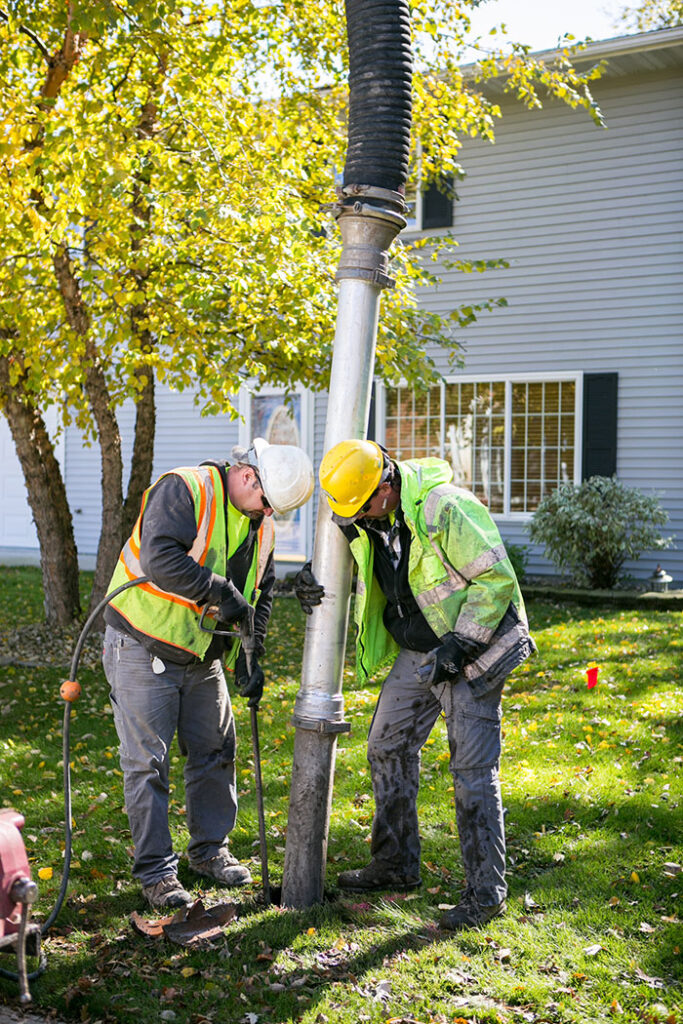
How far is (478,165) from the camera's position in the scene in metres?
13.4

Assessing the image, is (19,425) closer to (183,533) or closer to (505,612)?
(183,533)

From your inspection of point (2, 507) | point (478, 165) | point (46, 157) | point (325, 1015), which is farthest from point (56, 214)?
point (2, 507)

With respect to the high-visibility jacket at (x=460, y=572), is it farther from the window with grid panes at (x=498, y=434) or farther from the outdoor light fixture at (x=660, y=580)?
the window with grid panes at (x=498, y=434)

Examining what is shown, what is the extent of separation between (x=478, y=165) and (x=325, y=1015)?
12144 mm

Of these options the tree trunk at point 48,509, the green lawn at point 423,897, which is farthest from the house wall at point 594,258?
the tree trunk at point 48,509

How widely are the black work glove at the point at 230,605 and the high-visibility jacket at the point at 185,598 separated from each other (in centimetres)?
9

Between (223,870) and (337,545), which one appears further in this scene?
(223,870)

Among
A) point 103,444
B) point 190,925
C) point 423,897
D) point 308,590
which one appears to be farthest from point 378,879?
point 103,444

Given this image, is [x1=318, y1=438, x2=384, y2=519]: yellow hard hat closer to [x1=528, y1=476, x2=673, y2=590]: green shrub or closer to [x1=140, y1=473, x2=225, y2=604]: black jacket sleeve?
[x1=140, y1=473, x2=225, y2=604]: black jacket sleeve

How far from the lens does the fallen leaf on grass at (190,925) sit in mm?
3762

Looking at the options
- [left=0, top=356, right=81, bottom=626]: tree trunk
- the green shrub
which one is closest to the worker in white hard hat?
[left=0, top=356, right=81, bottom=626]: tree trunk

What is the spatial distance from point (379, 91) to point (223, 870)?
132 inches

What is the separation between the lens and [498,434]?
1345 centimetres

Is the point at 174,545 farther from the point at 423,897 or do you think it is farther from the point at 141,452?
the point at 141,452
